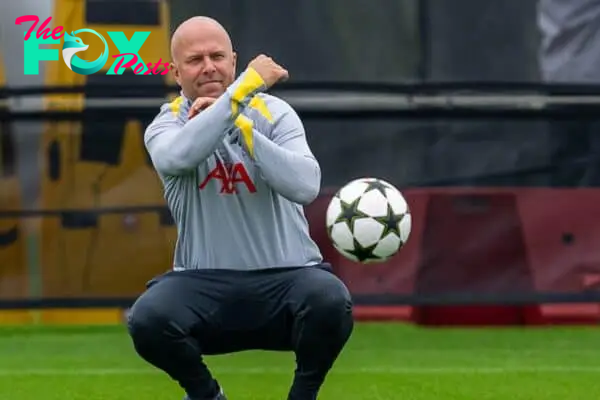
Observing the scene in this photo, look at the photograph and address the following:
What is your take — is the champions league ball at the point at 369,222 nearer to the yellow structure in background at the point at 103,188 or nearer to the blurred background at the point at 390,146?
the blurred background at the point at 390,146

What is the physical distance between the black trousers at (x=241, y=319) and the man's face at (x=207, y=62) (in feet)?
2.06

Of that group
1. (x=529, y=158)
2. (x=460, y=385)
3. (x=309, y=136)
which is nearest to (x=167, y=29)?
(x=309, y=136)

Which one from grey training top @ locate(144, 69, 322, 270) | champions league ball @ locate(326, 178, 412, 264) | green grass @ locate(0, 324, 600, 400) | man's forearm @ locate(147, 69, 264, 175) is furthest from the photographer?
green grass @ locate(0, 324, 600, 400)

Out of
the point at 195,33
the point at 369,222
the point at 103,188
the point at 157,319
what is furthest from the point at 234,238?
Result: the point at 103,188

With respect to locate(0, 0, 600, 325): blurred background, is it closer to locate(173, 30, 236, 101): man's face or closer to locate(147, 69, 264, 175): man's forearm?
locate(173, 30, 236, 101): man's face

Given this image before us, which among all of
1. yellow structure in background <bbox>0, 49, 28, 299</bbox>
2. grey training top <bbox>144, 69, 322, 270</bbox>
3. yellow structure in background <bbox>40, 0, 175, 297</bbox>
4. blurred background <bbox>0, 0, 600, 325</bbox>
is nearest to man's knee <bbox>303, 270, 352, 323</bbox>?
grey training top <bbox>144, 69, 322, 270</bbox>

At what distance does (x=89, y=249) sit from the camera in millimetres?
9812

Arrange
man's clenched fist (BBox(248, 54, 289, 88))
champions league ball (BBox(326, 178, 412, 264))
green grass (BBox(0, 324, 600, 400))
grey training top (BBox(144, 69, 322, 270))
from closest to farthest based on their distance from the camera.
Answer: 1. man's clenched fist (BBox(248, 54, 289, 88))
2. grey training top (BBox(144, 69, 322, 270))
3. champions league ball (BBox(326, 178, 412, 264))
4. green grass (BBox(0, 324, 600, 400))

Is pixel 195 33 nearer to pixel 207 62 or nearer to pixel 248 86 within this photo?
pixel 207 62

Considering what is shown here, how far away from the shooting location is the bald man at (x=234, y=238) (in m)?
5.05

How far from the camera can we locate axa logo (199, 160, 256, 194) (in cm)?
523

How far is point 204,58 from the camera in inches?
204

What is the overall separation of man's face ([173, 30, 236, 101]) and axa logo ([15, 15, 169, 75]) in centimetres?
448

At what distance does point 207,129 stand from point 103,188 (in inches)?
192
